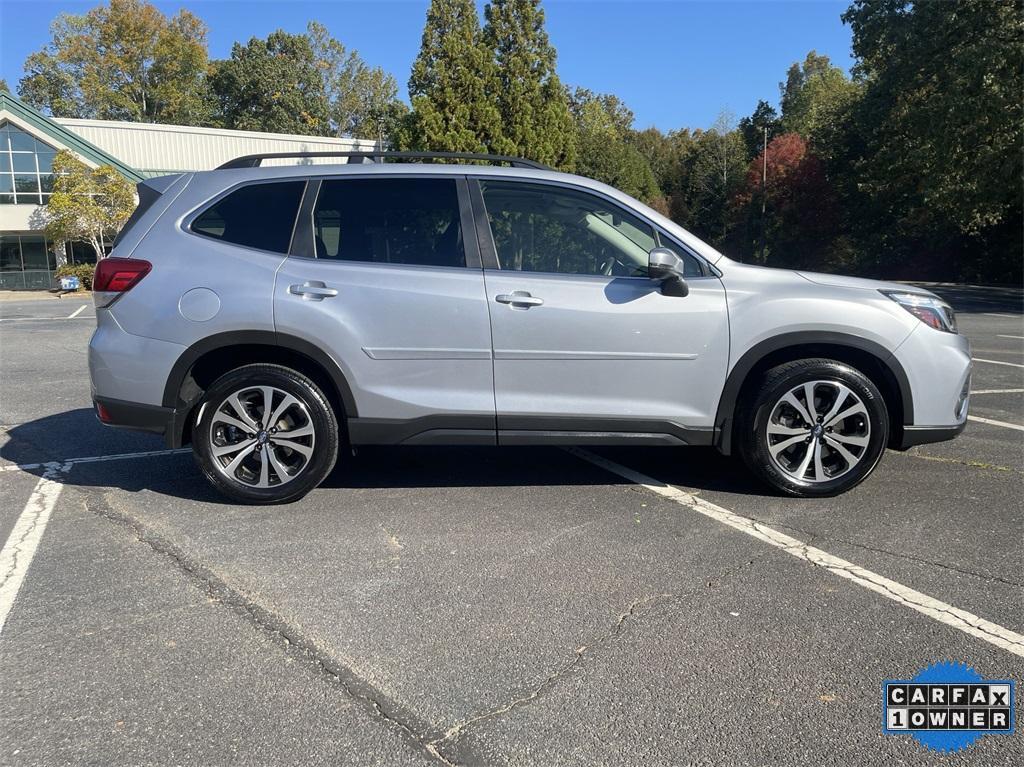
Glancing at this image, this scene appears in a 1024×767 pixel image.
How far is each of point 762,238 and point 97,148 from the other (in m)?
35.7

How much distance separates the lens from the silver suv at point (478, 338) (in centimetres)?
442

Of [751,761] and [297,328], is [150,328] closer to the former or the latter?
[297,328]

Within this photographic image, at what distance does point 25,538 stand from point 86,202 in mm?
33636

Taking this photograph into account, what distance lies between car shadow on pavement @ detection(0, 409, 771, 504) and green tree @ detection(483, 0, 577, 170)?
19.1m

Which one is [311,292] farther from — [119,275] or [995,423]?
[995,423]

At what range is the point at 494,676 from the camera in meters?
2.84

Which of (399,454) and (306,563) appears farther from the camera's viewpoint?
(399,454)

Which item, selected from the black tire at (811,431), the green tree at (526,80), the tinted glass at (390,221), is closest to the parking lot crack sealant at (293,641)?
the tinted glass at (390,221)

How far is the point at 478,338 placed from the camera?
4.43 metres

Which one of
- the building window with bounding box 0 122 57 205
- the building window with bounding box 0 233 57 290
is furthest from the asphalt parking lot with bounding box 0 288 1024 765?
the building window with bounding box 0 233 57 290

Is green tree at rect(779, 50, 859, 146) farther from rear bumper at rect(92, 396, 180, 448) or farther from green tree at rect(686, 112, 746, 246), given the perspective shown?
rear bumper at rect(92, 396, 180, 448)

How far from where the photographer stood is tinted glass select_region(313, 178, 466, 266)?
4.56 m

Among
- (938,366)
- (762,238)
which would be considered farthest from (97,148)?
(938,366)

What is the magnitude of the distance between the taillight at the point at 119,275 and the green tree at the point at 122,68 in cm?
6759
